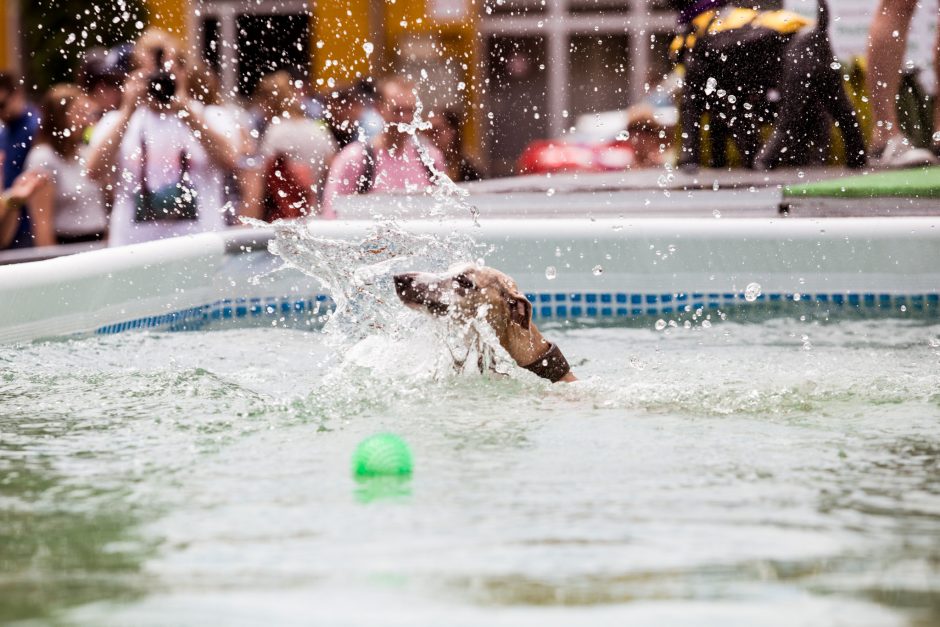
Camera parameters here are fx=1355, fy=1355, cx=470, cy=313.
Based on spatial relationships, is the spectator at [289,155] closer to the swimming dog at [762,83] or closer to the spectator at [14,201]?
the spectator at [14,201]

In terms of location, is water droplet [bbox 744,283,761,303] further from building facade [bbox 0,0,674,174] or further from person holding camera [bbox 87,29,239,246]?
building facade [bbox 0,0,674,174]

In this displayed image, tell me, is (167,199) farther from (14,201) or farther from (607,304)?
(607,304)

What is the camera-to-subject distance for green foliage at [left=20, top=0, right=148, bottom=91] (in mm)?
17500

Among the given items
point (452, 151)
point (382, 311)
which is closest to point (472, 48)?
point (452, 151)

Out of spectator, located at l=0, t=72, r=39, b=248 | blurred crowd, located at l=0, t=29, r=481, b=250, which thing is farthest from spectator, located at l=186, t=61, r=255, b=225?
spectator, located at l=0, t=72, r=39, b=248

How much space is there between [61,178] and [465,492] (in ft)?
18.4

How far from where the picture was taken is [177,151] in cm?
710

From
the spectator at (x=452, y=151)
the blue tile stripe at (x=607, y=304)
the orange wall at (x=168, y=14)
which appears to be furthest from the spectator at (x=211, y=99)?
the orange wall at (x=168, y=14)

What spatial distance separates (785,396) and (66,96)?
5.37 m

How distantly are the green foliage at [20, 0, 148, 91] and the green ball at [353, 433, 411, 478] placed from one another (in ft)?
47.5

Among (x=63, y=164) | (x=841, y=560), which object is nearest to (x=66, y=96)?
(x=63, y=164)

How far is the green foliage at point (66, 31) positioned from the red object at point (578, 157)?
6345mm

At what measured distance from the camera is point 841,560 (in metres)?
3.04

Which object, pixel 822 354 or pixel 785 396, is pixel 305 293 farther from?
pixel 785 396
